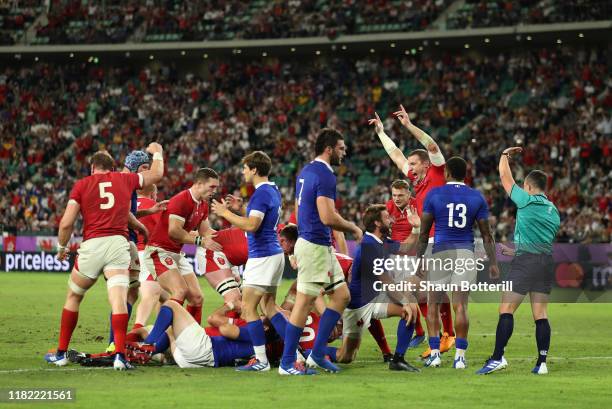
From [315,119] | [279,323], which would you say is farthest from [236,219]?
[315,119]

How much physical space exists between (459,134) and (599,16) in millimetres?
7400

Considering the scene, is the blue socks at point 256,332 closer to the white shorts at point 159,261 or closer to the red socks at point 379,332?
the red socks at point 379,332

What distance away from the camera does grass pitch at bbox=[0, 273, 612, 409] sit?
9.95 meters

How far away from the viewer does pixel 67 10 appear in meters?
56.2

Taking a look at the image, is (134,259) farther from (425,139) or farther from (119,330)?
(425,139)

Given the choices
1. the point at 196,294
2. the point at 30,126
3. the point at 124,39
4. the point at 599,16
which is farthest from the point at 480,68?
the point at 196,294

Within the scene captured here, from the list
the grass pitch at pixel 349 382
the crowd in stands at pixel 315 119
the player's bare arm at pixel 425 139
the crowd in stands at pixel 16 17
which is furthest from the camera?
the crowd in stands at pixel 16 17

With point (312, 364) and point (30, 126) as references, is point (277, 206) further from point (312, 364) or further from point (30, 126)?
point (30, 126)

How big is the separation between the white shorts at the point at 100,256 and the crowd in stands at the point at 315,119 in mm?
23065

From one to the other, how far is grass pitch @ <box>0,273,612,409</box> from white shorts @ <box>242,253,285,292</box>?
1.05 m

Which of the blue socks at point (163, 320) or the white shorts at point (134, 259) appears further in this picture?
the white shorts at point (134, 259)

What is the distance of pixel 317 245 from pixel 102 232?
2561 millimetres

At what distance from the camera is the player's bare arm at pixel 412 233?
14297 millimetres

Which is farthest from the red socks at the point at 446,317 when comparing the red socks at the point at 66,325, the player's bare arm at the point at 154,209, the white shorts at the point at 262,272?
the red socks at the point at 66,325
